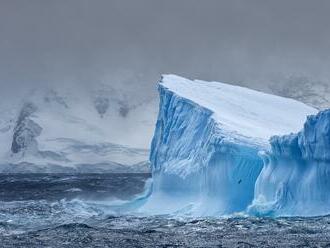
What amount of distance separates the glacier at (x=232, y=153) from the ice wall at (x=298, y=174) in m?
0.03

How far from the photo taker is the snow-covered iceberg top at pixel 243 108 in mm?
30475

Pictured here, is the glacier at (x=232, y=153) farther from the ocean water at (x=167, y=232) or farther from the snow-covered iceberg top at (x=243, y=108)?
the ocean water at (x=167, y=232)

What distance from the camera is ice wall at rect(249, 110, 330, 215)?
23.9 metres

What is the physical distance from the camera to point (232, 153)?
28.2m

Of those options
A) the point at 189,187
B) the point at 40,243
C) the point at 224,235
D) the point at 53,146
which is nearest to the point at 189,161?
the point at 189,187

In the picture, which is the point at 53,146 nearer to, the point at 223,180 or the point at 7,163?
the point at 7,163

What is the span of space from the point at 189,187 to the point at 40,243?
1304cm

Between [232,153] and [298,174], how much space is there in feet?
11.5

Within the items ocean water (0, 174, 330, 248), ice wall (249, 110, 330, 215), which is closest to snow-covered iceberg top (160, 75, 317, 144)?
ice wall (249, 110, 330, 215)

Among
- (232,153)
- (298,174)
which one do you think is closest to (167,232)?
(298,174)

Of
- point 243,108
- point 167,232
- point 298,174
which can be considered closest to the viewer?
point 167,232

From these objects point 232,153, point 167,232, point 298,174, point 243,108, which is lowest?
point 167,232

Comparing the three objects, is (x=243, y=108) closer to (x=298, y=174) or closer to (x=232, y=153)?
Answer: (x=232, y=153)

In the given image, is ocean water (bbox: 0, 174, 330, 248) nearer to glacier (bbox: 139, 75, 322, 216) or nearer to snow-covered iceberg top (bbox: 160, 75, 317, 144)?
glacier (bbox: 139, 75, 322, 216)
